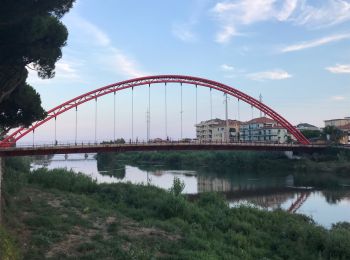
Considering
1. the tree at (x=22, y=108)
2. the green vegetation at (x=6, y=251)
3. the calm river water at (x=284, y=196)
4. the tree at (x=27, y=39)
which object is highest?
the tree at (x=27, y=39)

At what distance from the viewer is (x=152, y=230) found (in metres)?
12.3

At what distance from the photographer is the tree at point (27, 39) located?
902cm

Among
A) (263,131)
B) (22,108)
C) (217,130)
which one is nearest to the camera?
(22,108)

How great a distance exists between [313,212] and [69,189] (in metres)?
13.9

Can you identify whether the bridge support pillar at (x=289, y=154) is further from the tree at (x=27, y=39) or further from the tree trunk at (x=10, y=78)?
the tree trunk at (x=10, y=78)

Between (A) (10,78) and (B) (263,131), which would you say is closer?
(A) (10,78)

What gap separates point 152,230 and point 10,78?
6486mm

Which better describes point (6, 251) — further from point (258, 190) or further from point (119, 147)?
point (119, 147)

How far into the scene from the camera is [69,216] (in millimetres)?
13109

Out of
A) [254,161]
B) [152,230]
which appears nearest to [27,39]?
[152,230]

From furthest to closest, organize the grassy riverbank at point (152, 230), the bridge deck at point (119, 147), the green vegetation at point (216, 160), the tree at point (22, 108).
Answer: the green vegetation at point (216, 160) < the bridge deck at point (119, 147) < the tree at point (22, 108) < the grassy riverbank at point (152, 230)

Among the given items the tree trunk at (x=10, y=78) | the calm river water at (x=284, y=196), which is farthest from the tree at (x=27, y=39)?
the calm river water at (x=284, y=196)

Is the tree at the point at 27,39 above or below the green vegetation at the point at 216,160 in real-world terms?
above

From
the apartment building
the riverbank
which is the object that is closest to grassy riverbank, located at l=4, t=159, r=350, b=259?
the riverbank
